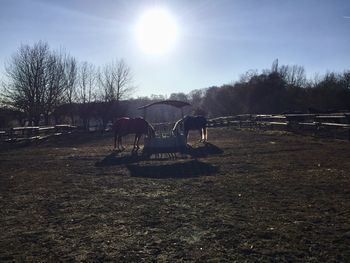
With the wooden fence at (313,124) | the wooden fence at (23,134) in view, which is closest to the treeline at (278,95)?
the wooden fence at (313,124)

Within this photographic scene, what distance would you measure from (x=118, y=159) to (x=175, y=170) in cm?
404

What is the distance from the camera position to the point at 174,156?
620 inches

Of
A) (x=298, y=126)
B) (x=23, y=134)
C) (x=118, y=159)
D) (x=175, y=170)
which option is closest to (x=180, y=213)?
(x=175, y=170)

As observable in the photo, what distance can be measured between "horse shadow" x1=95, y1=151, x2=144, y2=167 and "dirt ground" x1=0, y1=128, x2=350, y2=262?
1519mm

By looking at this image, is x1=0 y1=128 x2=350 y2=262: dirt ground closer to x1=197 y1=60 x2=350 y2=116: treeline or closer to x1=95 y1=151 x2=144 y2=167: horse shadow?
x1=95 y1=151 x2=144 y2=167: horse shadow

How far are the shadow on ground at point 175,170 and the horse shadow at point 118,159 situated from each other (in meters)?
1.05

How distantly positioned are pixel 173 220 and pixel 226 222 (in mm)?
833

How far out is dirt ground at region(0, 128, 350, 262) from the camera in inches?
192

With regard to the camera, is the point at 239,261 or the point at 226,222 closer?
the point at 239,261

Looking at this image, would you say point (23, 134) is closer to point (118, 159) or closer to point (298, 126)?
point (118, 159)

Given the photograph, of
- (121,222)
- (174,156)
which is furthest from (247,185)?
(174,156)

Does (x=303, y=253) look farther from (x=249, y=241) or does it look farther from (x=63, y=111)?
(x=63, y=111)

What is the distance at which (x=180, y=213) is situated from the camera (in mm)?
6770

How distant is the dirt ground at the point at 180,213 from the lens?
4.88 m
